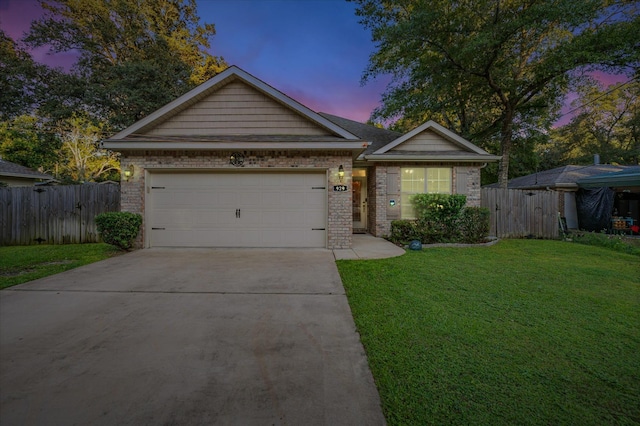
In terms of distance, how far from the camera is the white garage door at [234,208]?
7.58 metres

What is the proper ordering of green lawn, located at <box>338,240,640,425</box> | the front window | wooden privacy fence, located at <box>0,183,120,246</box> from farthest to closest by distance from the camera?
the front window
wooden privacy fence, located at <box>0,183,120,246</box>
green lawn, located at <box>338,240,640,425</box>

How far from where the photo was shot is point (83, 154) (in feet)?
73.3

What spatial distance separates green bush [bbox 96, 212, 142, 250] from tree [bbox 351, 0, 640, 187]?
12749 mm

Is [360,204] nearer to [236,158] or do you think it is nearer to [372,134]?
[372,134]

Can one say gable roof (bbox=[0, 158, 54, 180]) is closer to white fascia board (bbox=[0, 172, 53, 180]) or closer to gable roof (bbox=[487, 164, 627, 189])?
white fascia board (bbox=[0, 172, 53, 180])

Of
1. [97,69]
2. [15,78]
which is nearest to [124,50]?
[97,69]

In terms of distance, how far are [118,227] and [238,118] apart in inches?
166

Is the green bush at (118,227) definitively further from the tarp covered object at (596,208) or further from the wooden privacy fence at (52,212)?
the tarp covered object at (596,208)

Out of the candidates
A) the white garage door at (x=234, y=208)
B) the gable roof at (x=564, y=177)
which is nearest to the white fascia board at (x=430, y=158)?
the white garage door at (x=234, y=208)

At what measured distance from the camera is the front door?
11.4 m

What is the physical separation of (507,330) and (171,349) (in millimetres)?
3405

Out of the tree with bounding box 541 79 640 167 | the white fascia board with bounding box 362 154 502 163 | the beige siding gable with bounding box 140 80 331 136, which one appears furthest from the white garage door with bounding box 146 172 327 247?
the tree with bounding box 541 79 640 167

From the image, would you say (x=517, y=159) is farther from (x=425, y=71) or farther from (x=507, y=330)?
(x=507, y=330)

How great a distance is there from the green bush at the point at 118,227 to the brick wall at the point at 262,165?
410 mm
